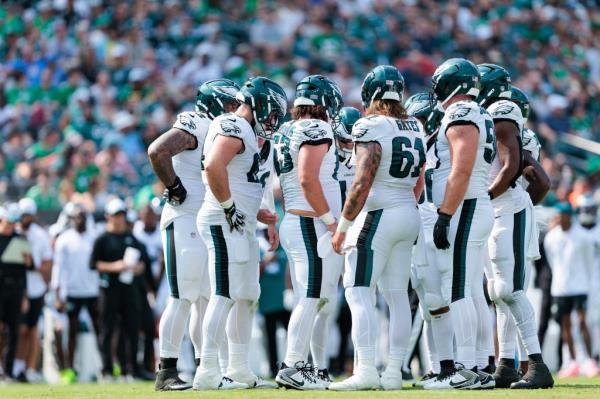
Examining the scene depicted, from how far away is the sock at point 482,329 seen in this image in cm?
969

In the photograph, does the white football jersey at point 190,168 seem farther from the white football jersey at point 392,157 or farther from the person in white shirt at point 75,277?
the person in white shirt at point 75,277

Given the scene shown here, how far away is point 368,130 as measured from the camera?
9.18m

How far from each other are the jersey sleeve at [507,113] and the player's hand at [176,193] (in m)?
2.47

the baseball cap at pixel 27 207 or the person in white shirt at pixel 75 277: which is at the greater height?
the baseball cap at pixel 27 207

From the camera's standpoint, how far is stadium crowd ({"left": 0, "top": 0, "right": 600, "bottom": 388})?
634 inches

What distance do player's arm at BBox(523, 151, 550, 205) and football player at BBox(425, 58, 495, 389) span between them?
1.11 meters

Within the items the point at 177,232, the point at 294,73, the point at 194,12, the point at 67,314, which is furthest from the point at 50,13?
the point at 177,232

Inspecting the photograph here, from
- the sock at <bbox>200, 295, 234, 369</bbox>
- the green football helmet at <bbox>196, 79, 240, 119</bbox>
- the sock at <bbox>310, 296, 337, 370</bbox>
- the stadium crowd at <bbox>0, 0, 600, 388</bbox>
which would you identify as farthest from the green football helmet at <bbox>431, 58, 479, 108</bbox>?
the stadium crowd at <bbox>0, 0, 600, 388</bbox>

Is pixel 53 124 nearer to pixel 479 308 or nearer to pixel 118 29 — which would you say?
pixel 118 29

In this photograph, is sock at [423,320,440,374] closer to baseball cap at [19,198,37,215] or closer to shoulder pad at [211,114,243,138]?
shoulder pad at [211,114,243,138]

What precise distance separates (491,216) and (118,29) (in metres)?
15.4

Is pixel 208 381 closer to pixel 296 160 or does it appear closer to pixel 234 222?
pixel 234 222

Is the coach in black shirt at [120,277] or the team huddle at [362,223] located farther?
the coach in black shirt at [120,277]

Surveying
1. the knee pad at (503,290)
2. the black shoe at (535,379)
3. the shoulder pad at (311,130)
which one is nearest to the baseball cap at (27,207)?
the shoulder pad at (311,130)
